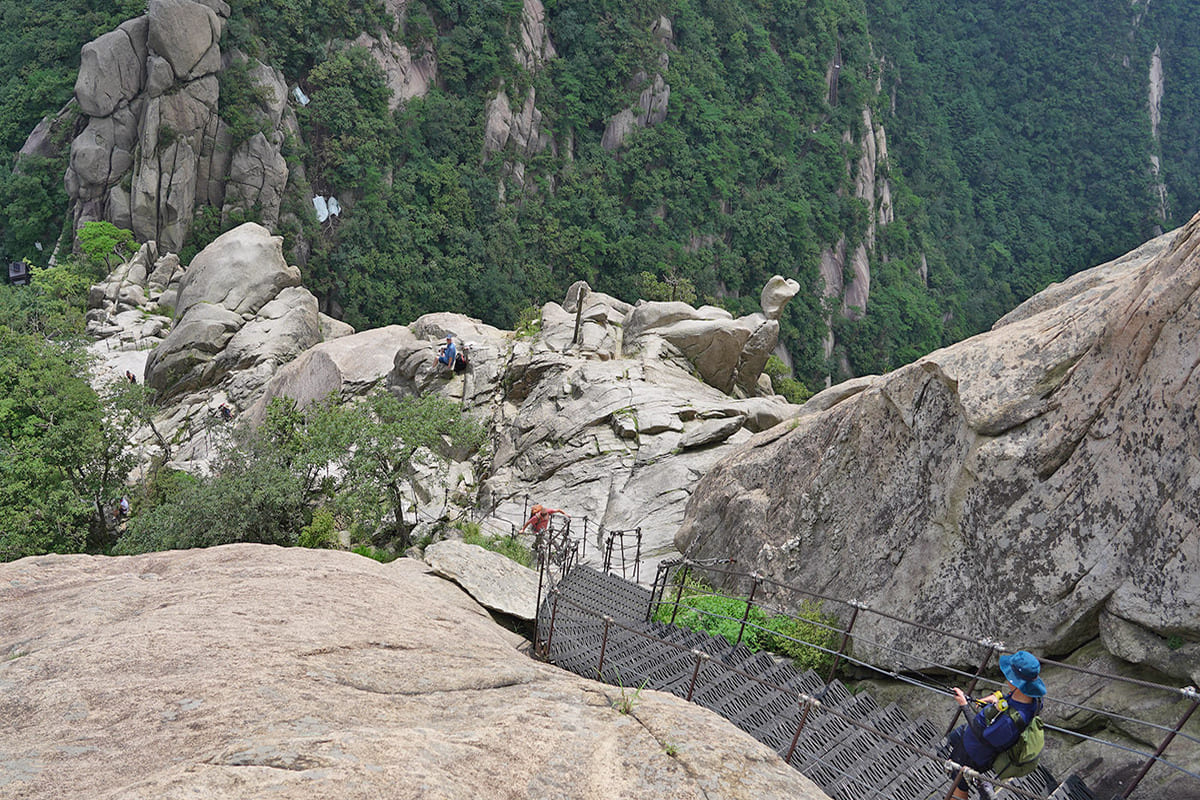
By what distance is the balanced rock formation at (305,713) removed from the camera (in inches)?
157

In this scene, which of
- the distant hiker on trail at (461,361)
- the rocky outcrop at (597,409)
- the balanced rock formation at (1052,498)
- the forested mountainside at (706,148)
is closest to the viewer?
the balanced rock formation at (1052,498)

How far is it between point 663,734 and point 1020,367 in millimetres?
5699

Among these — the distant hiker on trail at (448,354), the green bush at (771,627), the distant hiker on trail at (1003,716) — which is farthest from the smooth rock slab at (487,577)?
the distant hiker on trail at (448,354)

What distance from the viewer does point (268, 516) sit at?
19.8m

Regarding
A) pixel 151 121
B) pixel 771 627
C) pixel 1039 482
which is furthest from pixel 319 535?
pixel 151 121

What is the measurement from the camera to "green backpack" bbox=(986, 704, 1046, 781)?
208 inches

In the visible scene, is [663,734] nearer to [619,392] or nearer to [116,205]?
[619,392]

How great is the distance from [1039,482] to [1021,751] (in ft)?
10.3

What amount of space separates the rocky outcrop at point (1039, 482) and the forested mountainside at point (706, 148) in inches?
1969

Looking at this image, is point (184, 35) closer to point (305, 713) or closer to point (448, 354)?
point (448, 354)

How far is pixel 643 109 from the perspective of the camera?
240 feet

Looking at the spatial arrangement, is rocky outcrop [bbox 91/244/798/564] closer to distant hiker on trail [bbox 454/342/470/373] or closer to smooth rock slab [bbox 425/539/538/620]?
distant hiker on trail [bbox 454/342/470/373]

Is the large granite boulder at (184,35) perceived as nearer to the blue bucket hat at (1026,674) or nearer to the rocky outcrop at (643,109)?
the rocky outcrop at (643,109)

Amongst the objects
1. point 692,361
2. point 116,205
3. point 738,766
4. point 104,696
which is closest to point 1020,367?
point 738,766
